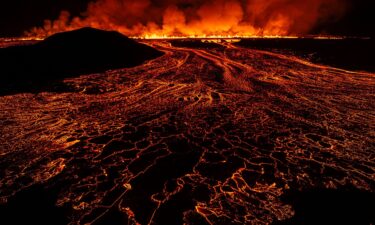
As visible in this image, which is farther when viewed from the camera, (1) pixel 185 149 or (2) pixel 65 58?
(2) pixel 65 58

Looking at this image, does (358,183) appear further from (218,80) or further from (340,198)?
(218,80)

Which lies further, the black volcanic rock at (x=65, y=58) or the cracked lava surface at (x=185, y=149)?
the black volcanic rock at (x=65, y=58)

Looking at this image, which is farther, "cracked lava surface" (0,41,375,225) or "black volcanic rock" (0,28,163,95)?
"black volcanic rock" (0,28,163,95)

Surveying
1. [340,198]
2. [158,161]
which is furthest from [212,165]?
[340,198]
